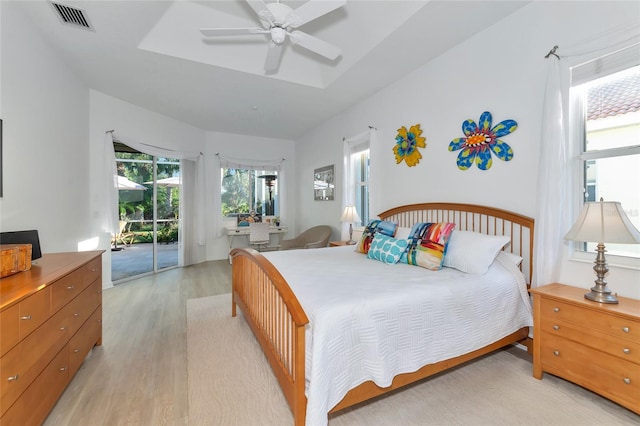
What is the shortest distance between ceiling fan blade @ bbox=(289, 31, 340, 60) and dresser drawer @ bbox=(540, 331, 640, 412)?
9.11 feet

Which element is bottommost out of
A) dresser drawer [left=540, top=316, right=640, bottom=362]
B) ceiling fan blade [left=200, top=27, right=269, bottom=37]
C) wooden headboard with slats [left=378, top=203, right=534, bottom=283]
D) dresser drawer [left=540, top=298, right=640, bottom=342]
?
dresser drawer [left=540, top=316, right=640, bottom=362]

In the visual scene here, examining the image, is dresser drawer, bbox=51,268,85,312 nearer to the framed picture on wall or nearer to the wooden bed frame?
the wooden bed frame

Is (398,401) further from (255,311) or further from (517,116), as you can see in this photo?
(517,116)

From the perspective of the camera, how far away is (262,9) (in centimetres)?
204

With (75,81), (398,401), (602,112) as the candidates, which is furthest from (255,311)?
(75,81)

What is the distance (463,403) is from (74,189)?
4.44m

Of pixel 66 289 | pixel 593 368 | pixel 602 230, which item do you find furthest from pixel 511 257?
pixel 66 289

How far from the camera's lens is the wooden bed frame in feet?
4.50

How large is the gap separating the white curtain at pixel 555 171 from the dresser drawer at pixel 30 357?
3093mm

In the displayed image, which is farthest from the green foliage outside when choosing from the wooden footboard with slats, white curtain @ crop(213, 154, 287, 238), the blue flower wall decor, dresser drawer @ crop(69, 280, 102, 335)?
the blue flower wall decor

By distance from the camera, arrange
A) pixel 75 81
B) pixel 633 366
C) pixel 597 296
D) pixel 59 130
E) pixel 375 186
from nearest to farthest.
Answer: pixel 633 366 → pixel 597 296 → pixel 59 130 → pixel 75 81 → pixel 375 186

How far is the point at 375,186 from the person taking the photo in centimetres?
394

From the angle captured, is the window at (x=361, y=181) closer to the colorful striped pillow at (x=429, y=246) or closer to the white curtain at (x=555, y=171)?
the colorful striped pillow at (x=429, y=246)

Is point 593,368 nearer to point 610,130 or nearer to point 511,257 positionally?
point 511,257
